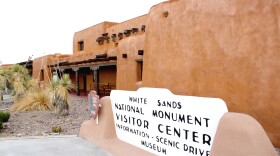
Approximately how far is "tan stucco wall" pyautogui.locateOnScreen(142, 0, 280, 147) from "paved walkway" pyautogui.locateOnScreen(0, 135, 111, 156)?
3.36 meters

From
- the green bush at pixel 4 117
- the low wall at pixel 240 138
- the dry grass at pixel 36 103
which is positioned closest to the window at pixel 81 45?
the dry grass at pixel 36 103

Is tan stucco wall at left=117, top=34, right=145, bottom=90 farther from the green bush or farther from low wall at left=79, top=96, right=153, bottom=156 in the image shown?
low wall at left=79, top=96, right=153, bottom=156

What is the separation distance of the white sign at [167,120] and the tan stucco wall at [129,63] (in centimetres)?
702

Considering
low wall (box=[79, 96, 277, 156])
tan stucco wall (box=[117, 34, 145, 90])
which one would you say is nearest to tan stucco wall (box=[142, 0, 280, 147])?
low wall (box=[79, 96, 277, 156])

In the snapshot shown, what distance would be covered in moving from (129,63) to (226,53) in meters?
7.39

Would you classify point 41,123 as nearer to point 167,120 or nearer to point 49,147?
point 49,147

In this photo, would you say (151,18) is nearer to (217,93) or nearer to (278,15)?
(217,93)

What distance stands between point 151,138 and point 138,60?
854 cm

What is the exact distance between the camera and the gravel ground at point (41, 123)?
1094 cm

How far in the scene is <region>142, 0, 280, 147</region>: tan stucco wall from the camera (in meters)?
6.83

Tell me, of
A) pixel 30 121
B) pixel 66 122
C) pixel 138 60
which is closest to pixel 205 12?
pixel 138 60

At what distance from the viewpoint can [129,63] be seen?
48.1ft

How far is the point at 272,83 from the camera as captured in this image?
6754 millimetres

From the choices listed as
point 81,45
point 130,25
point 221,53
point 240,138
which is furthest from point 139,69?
point 81,45
